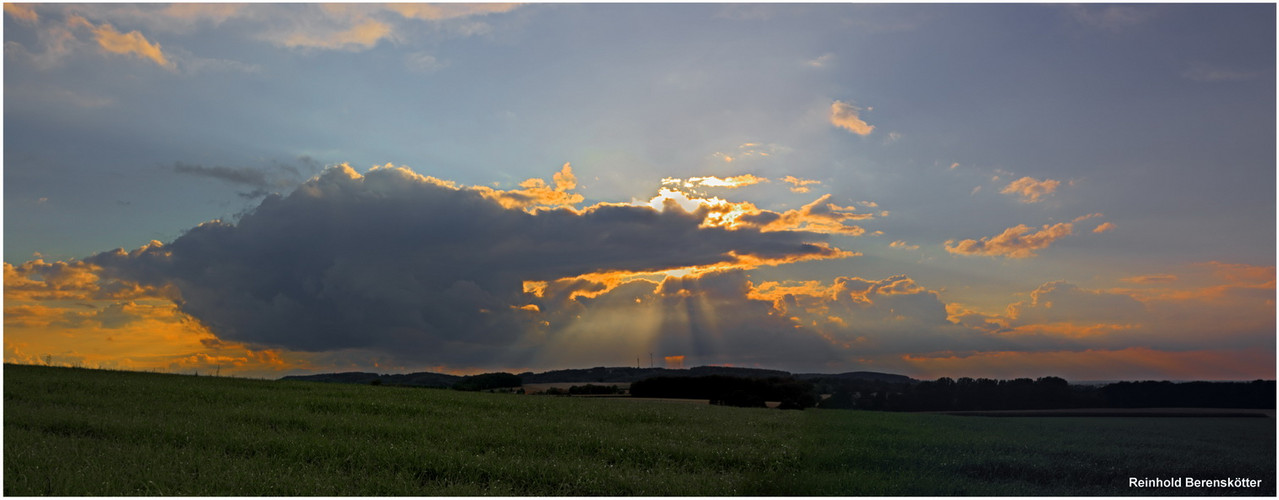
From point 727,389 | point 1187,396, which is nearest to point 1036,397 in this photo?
point 1187,396

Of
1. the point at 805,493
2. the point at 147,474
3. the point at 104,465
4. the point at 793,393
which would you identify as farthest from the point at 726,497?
the point at 793,393

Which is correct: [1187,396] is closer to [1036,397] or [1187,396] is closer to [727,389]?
[1036,397]

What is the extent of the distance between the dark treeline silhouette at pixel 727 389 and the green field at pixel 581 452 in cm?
685

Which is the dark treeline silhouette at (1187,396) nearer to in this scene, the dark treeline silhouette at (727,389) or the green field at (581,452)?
the green field at (581,452)

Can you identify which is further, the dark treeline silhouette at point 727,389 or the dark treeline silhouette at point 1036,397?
the dark treeline silhouette at point 727,389

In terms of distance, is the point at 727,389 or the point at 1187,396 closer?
the point at 1187,396

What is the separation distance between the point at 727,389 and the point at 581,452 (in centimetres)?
1904

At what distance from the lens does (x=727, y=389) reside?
3509cm

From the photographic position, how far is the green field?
45.1 ft

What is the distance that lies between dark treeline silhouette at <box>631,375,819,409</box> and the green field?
6848mm

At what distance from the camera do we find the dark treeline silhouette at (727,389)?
30078 millimetres

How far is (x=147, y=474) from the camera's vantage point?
13344mm

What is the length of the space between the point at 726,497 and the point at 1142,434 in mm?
11152

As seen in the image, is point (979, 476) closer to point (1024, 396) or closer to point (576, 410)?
point (1024, 396)
